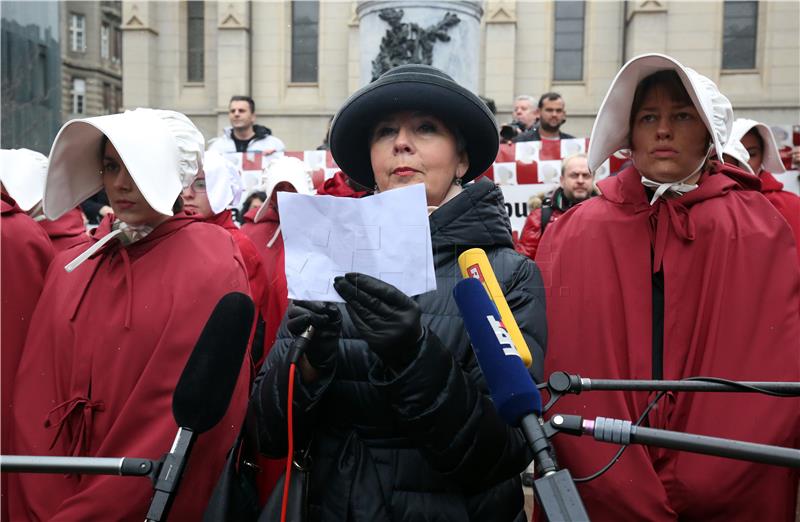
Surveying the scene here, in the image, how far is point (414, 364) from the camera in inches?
87.1

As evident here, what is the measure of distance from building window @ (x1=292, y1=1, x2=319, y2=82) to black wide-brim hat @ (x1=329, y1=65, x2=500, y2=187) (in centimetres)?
2659

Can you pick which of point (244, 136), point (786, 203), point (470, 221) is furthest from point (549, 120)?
point (470, 221)

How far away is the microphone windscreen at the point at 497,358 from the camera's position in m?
1.79

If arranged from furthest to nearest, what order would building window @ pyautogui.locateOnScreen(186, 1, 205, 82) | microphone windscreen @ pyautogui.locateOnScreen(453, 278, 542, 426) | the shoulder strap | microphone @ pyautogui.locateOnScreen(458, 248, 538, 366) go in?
building window @ pyautogui.locateOnScreen(186, 1, 205, 82)
the shoulder strap
microphone @ pyautogui.locateOnScreen(458, 248, 538, 366)
microphone windscreen @ pyautogui.locateOnScreen(453, 278, 542, 426)

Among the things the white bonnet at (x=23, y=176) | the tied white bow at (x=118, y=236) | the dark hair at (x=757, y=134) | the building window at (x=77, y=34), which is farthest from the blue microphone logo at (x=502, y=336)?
the building window at (x=77, y=34)

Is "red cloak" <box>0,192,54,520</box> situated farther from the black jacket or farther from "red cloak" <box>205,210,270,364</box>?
the black jacket

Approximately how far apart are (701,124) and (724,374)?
833 mm

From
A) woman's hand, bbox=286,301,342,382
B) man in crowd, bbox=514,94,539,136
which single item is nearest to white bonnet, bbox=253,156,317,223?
woman's hand, bbox=286,301,342,382

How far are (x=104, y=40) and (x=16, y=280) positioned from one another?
206ft

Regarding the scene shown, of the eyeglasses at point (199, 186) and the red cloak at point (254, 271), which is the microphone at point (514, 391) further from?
the eyeglasses at point (199, 186)

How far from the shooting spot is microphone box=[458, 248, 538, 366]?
1946 millimetres

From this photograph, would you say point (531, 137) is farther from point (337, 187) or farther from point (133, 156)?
point (133, 156)

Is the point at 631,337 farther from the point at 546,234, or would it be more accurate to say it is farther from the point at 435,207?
the point at 435,207

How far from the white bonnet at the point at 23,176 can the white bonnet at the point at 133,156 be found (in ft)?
4.03
